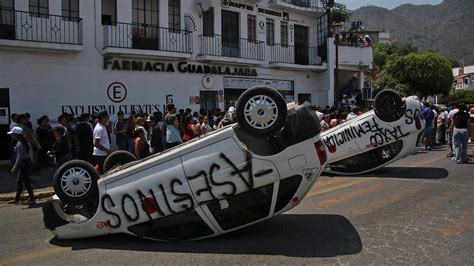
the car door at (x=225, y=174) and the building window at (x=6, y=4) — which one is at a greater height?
the building window at (x=6, y=4)

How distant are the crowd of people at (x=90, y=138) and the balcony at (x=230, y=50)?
5079mm

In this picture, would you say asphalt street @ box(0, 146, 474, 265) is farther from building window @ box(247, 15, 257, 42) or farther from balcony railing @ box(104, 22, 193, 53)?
building window @ box(247, 15, 257, 42)

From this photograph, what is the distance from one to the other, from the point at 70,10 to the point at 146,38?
10.0 ft

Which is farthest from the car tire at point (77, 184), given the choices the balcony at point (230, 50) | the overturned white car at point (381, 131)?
the balcony at point (230, 50)

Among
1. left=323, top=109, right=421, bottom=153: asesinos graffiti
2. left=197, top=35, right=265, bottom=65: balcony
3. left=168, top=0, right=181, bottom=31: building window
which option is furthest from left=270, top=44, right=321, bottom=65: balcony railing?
left=323, top=109, right=421, bottom=153: asesinos graffiti

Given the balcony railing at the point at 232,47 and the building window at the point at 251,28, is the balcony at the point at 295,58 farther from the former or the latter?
the building window at the point at 251,28

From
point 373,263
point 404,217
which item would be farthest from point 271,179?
point 404,217

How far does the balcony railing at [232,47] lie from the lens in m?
20.3

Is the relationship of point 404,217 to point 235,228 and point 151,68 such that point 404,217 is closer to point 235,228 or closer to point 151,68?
point 235,228

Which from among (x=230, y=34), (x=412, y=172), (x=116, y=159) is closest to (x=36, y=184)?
(x=116, y=159)

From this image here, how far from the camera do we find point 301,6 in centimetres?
2472

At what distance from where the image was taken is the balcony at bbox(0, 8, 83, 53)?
48.8 ft

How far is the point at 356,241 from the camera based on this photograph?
5.89 m

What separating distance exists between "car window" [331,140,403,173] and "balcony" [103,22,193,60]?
9.06 m
